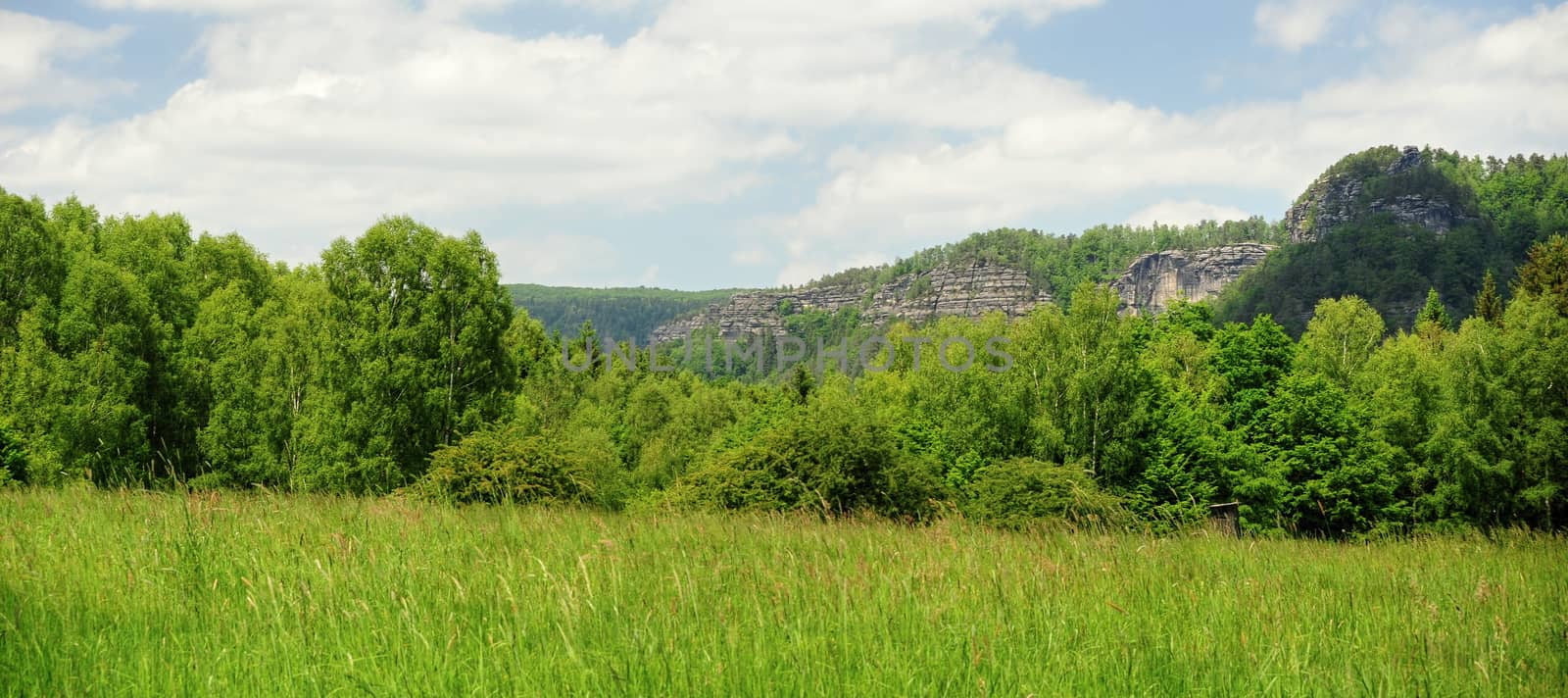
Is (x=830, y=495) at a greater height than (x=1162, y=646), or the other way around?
(x=1162, y=646)

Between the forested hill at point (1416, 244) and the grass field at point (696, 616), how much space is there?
15244cm

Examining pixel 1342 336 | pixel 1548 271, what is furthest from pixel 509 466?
pixel 1548 271

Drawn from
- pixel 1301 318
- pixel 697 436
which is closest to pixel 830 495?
pixel 697 436

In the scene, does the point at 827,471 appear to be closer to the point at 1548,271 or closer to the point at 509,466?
the point at 509,466

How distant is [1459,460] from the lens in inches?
1563

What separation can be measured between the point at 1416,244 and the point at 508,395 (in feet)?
546

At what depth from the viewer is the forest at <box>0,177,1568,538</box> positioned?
32562 millimetres

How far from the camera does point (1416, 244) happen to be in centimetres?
15750

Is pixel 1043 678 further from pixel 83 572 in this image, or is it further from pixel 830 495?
pixel 830 495

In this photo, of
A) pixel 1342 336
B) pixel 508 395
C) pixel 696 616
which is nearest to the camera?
pixel 696 616

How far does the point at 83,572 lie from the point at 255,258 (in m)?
43.4

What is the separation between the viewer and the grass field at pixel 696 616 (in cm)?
392

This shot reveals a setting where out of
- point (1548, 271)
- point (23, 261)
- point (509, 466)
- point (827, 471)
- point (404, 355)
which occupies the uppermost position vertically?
point (23, 261)

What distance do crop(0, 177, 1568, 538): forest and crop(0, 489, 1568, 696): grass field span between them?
1474 centimetres
